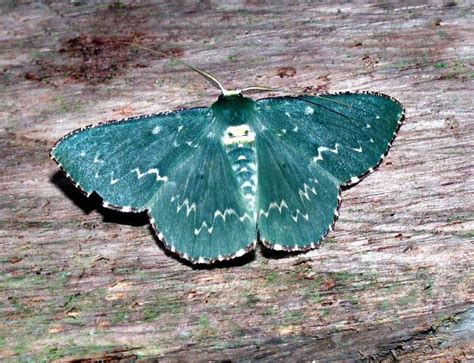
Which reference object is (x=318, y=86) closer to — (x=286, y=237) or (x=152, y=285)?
(x=286, y=237)

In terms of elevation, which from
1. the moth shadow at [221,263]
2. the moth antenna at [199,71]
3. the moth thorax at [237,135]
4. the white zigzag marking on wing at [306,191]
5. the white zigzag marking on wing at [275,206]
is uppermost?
the moth antenna at [199,71]

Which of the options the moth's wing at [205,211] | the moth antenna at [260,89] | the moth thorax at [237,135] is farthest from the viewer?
the moth antenna at [260,89]

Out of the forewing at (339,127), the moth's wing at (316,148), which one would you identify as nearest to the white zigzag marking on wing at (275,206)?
the moth's wing at (316,148)

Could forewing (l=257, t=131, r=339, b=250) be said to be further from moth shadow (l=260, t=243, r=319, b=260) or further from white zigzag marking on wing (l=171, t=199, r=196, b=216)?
white zigzag marking on wing (l=171, t=199, r=196, b=216)

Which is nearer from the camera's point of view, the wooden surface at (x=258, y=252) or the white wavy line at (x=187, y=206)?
the wooden surface at (x=258, y=252)

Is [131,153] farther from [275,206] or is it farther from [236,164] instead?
[275,206]

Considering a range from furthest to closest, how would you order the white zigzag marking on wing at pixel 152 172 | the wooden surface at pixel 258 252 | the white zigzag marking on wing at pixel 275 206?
the white zigzag marking on wing at pixel 152 172, the white zigzag marking on wing at pixel 275 206, the wooden surface at pixel 258 252

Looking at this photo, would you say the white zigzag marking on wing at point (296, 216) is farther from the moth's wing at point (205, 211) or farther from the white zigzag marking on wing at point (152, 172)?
the white zigzag marking on wing at point (152, 172)
